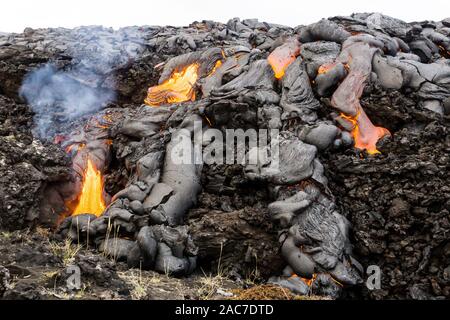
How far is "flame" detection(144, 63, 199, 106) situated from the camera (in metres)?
12.3

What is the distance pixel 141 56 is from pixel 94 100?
1.95m

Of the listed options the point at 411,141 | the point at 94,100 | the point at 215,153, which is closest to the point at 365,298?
the point at 411,141

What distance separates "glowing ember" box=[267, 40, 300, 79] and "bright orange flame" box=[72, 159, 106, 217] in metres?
4.72

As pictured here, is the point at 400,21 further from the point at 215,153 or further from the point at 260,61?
the point at 215,153

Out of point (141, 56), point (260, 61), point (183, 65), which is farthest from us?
point (141, 56)

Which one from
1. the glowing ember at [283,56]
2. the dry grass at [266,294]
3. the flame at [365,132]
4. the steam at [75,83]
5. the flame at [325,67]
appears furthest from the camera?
the steam at [75,83]

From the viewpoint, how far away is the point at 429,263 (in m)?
8.18

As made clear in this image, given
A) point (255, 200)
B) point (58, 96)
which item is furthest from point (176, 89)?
point (255, 200)

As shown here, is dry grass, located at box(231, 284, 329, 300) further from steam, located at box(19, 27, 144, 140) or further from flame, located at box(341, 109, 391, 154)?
steam, located at box(19, 27, 144, 140)

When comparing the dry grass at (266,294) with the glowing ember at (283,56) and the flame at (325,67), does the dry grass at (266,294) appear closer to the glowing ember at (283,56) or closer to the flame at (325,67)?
the flame at (325,67)

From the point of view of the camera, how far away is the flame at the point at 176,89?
12.3 metres

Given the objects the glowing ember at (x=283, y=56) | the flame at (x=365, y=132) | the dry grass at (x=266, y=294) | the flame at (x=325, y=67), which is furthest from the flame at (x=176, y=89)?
the dry grass at (x=266, y=294)

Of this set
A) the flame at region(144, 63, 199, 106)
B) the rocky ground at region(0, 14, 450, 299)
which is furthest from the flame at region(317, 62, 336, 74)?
the flame at region(144, 63, 199, 106)

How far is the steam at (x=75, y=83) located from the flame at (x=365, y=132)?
713 cm
